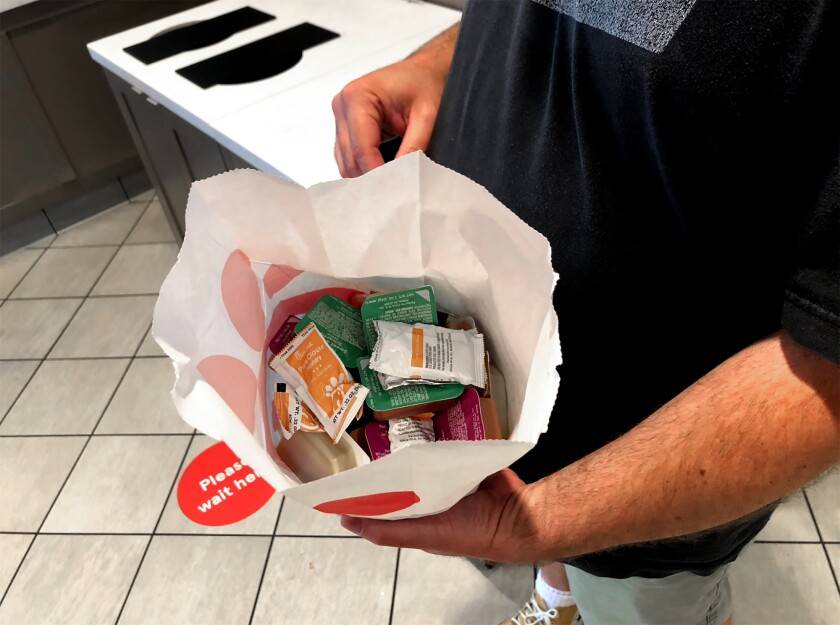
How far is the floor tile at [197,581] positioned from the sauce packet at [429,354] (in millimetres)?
1013

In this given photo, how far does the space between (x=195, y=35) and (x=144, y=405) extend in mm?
956

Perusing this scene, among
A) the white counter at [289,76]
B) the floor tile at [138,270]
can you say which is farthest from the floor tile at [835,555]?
the floor tile at [138,270]

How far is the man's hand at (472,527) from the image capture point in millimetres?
474

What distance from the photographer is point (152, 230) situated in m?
2.32

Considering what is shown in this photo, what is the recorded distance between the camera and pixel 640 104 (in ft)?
1.43

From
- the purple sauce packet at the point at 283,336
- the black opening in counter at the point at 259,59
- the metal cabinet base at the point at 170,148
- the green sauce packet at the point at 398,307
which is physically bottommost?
the metal cabinet base at the point at 170,148

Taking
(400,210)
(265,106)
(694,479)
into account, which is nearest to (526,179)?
(400,210)

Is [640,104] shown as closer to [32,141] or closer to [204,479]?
[204,479]

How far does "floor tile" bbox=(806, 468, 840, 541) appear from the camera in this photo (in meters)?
1.26

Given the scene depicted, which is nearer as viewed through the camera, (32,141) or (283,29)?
(283,29)

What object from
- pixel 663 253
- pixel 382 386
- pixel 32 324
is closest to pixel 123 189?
pixel 32 324

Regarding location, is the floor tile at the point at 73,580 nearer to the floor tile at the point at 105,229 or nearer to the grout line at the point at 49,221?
the floor tile at the point at 105,229

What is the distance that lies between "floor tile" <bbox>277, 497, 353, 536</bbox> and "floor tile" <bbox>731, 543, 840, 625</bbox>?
810 mm

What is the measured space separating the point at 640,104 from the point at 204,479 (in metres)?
1.43
